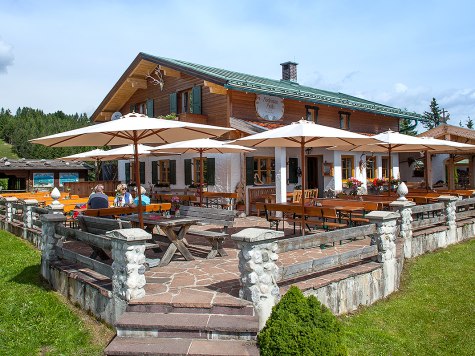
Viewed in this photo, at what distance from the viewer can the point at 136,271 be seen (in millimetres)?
4836

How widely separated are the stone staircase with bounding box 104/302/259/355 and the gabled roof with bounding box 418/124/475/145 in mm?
13120

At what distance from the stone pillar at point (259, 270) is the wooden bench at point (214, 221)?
2.11 meters

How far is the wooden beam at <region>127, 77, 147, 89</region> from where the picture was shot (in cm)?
1928

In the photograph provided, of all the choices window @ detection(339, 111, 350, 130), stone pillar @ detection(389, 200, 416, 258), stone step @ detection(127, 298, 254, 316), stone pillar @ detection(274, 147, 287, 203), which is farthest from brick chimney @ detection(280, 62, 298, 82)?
stone step @ detection(127, 298, 254, 316)

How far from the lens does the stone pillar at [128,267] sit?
4789 millimetres

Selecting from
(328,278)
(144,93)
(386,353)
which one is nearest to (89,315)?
(328,278)

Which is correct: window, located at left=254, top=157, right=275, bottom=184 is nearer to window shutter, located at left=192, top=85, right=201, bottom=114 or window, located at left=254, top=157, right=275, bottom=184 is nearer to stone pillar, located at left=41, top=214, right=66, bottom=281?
window shutter, located at left=192, top=85, right=201, bottom=114

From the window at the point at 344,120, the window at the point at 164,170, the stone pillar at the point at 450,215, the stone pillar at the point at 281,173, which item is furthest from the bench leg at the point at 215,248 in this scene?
the window at the point at 344,120

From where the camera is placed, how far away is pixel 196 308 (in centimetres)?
466

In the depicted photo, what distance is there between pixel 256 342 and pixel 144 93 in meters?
17.6

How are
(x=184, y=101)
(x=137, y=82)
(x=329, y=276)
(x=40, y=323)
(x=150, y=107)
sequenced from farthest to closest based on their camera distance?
(x=150, y=107), (x=137, y=82), (x=184, y=101), (x=329, y=276), (x=40, y=323)

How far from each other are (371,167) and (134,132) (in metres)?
14.5

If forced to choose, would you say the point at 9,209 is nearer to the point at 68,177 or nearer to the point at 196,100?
the point at 196,100

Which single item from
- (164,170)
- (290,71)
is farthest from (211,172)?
(290,71)
